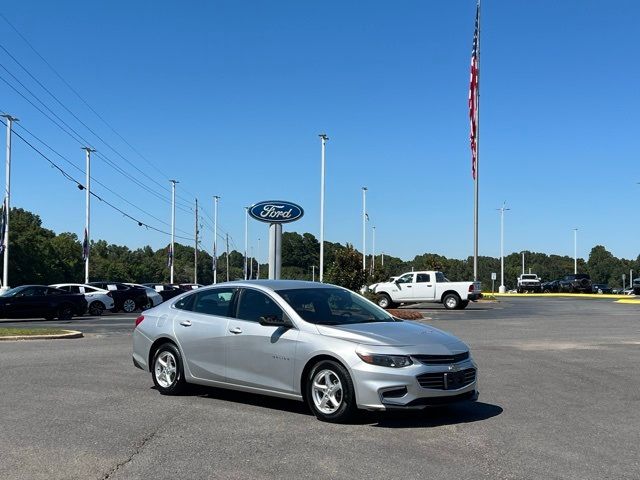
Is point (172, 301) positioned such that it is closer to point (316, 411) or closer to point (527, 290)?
point (316, 411)

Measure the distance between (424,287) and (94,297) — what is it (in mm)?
15902

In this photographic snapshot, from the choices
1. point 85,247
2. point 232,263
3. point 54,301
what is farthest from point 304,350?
point 232,263

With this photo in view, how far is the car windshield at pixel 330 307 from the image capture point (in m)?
8.27

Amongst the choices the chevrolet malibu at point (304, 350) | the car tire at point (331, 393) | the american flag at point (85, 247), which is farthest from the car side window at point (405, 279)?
the car tire at point (331, 393)

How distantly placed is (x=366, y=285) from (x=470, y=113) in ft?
39.7

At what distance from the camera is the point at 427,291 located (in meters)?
35.1

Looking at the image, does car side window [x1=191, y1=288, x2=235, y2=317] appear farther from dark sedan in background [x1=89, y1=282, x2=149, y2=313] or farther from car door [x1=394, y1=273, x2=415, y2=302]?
car door [x1=394, y1=273, x2=415, y2=302]

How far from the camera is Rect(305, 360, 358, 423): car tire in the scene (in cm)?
744

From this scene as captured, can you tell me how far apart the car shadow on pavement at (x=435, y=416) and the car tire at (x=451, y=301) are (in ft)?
86.7

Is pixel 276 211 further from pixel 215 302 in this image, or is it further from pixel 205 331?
pixel 205 331

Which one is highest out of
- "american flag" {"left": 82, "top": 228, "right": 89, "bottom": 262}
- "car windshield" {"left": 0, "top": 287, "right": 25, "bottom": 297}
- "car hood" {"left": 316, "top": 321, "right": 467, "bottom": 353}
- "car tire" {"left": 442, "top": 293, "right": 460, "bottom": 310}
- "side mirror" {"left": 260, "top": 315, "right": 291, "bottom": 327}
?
"american flag" {"left": 82, "top": 228, "right": 89, "bottom": 262}

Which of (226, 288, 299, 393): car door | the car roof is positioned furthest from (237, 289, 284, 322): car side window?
the car roof

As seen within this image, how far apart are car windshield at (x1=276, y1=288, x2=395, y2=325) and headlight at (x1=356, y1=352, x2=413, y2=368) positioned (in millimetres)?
892

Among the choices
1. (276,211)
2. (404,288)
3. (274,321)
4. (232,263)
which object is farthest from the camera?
(232,263)
